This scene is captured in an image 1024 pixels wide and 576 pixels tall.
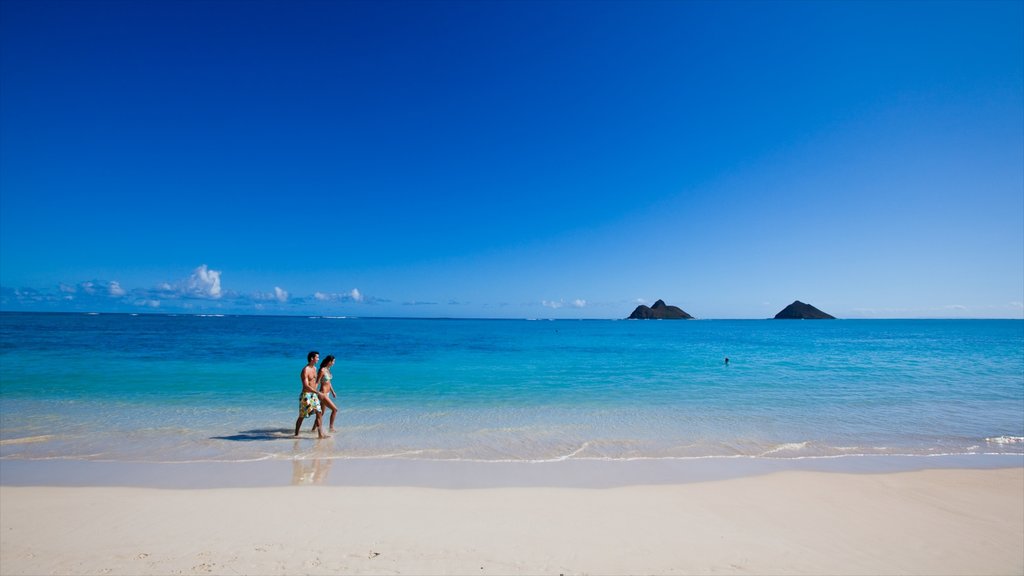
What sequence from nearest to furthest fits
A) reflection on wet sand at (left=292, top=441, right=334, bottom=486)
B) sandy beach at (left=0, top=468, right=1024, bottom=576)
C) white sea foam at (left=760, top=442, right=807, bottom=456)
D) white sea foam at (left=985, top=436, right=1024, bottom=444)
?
1. sandy beach at (left=0, top=468, right=1024, bottom=576)
2. reflection on wet sand at (left=292, top=441, right=334, bottom=486)
3. white sea foam at (left=760, top=442, right=807, bottom=456)
4. white sea foam at (left=985, top=436, right=1024, bottom=444)

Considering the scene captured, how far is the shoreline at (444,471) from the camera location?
23.1 feet

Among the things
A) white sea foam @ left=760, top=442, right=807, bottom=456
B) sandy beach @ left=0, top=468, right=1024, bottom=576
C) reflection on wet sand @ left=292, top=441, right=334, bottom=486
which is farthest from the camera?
white sea foam @ left=760, top=442, right=807, bottom=456

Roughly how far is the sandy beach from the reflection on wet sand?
62 cm

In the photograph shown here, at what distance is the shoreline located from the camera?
7.05 m

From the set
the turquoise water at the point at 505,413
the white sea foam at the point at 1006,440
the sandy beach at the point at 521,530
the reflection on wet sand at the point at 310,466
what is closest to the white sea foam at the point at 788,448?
the turquoise water at the point at 505,413

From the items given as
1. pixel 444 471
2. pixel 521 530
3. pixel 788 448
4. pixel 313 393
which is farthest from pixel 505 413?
pixel 521 530

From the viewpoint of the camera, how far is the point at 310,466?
7.90m

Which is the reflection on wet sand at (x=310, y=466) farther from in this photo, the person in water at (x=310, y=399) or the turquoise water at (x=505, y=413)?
the person in water at (x=310, y=399)

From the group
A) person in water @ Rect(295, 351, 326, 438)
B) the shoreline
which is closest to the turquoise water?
the shoreline

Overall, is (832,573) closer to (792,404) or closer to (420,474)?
(420,474)

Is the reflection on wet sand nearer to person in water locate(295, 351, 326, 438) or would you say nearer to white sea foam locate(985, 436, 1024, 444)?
person in water locate(295, 351, 326, 438)

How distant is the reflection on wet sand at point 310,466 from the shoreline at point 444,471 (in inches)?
0.6

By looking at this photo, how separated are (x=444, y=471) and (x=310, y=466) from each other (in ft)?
8.10

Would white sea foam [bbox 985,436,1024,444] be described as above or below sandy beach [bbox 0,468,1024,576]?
below
